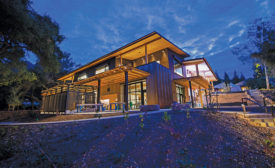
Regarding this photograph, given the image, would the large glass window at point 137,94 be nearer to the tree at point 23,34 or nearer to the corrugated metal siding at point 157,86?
the corrugated metal siding at point 157,86

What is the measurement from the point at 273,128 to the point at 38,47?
12.0 m

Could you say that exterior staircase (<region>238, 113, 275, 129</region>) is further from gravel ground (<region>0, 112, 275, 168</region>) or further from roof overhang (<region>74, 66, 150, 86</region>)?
roof overhang (<region>74, 66, 150, 86</region>)

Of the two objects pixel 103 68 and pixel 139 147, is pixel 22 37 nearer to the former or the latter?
pixel 139 147

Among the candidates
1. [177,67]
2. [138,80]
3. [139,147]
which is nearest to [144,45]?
[138,80]

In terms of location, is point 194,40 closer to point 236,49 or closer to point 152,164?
point 236,49

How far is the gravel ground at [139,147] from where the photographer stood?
2.52 meters

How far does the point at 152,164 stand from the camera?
238 cm

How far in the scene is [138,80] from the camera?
45.7ft

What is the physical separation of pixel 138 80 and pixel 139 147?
36.6 ft

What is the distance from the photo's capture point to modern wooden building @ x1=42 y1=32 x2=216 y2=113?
10.5m

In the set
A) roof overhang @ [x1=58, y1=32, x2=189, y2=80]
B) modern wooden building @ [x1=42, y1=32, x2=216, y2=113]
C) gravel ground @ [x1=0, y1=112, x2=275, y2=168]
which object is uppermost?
roof overhang @ [x1=58, y1=32, x2=189, y2=80]

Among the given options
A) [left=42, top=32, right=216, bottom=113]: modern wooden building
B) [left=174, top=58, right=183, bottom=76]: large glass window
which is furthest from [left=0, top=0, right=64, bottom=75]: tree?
[left=174, top=58, right=183, bottom=76]: large glass window

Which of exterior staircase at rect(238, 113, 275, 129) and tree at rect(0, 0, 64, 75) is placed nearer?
exterior staircase at rect(238, 113, 275, 129)

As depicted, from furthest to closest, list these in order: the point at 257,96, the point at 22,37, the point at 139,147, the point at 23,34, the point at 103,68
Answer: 1. the point at 103,68
2. the point at 257,96
3. the point at 22,37
4. the point at 23,34
5. the point at 139,147
